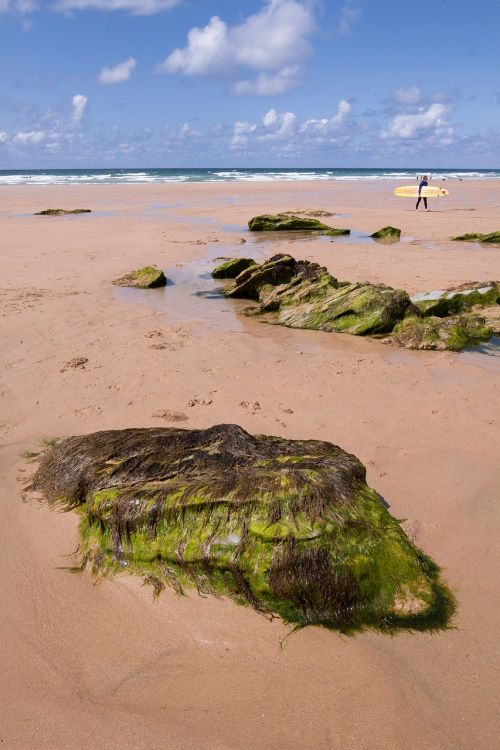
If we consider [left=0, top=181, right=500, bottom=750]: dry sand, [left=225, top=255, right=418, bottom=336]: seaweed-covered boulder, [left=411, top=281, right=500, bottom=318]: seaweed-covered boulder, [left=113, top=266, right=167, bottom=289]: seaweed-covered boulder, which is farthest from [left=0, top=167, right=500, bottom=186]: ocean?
[left=0, top=181, right=500, bottom=750]: dry sand

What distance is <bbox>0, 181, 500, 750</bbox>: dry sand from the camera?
8.51 feet

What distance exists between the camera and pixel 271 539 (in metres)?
3.12

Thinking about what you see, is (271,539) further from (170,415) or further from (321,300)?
(321,300)

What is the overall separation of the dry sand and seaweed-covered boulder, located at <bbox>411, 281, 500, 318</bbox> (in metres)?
1.78

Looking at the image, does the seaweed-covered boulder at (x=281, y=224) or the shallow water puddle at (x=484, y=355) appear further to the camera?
the seaweed-covered boulder at (x=281, y=224)

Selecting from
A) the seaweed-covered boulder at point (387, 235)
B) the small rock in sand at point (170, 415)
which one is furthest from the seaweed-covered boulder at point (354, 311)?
the seaweed-covered boulder at point (387, 235)

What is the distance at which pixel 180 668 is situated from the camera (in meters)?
2.86

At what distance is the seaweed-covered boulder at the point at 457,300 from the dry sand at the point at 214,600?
5.83 ft

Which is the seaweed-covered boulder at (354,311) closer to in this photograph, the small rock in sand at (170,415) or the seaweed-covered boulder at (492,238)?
the small rock in sand at (170,415)

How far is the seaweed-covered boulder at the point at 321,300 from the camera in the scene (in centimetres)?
875

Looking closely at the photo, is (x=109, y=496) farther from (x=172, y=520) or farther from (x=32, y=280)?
(x=32, y=280)

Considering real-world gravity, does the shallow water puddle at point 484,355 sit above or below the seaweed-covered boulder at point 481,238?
below

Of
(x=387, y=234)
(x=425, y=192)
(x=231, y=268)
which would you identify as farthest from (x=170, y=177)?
(x=231, y=268)

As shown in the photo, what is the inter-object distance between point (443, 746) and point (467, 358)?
19.2ft
